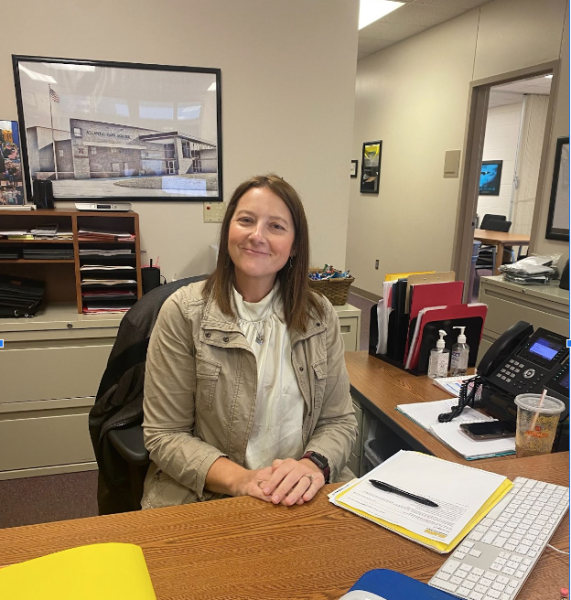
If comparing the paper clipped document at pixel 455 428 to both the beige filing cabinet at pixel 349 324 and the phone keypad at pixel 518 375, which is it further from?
the beige filing cabinet at pixel 349 324

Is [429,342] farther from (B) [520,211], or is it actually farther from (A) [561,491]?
(B) [520,211]

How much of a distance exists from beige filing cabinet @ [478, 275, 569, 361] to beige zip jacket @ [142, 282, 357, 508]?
5.77 ft

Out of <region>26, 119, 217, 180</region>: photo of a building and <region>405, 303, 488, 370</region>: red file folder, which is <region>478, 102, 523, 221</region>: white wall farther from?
<region>405, 303, 488, 370</region>: red file folder

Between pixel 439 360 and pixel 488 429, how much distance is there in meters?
0.47

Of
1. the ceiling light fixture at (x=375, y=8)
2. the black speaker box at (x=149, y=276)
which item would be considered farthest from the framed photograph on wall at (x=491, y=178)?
the black speaker box at (x=149, y=276)

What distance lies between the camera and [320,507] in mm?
976

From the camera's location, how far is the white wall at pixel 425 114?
397 centimetres

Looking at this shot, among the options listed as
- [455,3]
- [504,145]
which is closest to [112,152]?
[455,3]

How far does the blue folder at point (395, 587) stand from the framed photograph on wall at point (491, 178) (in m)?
8.10

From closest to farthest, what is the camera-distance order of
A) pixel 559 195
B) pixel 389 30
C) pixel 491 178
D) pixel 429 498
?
1. pixel 429 498
2. pixel 559 195
3. pixel 389 30
4. pixel 491 178

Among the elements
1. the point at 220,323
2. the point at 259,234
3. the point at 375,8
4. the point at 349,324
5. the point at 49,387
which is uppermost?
the point at 375,8

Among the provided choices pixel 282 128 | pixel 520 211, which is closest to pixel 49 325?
pixel 282 128

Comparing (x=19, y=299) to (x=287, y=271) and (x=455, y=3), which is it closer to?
(x=287, y=271)

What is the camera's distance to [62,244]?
2.64 m
